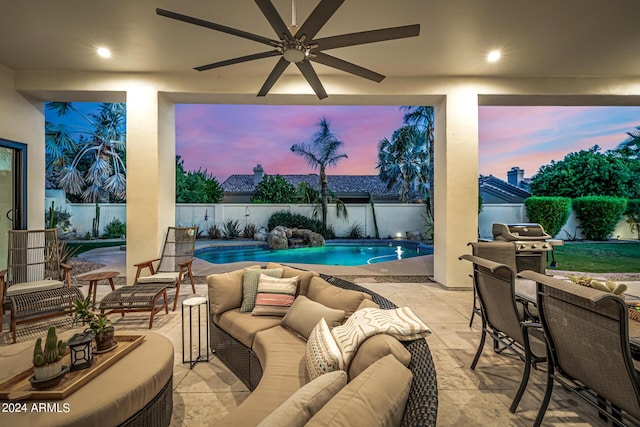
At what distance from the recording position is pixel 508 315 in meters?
1.96

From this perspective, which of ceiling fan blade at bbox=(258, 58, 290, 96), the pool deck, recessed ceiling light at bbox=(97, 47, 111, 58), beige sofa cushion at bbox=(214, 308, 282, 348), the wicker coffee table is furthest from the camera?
the pool deck

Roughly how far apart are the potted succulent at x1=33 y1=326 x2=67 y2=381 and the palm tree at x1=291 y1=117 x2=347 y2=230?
384 inches

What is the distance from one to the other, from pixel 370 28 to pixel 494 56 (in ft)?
6.46

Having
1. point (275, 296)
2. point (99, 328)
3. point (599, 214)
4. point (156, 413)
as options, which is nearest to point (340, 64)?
point (275, 296)

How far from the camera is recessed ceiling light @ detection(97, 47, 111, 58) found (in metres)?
3.79

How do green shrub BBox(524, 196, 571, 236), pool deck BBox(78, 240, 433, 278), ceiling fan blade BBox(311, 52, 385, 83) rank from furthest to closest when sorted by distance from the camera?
green shrub BBox(524, 196, 571, 236)
pool deck BBox(78, 240, 433, 278)
ceiling fan blade BBox(311, 52, 385, 83)

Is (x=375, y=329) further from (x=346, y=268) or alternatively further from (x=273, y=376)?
(x=346, y=268)

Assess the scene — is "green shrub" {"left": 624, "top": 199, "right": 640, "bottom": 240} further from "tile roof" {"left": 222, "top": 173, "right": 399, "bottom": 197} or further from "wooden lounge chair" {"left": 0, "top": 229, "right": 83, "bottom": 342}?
"wooden lounge chair" {"left": 0, "top": 229, "right": 83, "bottom": 342}

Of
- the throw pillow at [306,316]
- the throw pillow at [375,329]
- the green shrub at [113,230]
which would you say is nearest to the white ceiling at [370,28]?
the throw pillow at [306,316]

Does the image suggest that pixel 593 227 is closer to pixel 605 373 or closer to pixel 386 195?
pixel 386 195

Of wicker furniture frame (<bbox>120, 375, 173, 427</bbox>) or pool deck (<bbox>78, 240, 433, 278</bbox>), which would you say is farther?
pool deck (<bbox>78, 240, 433, 278</bbox>)

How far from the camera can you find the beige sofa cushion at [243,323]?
2182 mm

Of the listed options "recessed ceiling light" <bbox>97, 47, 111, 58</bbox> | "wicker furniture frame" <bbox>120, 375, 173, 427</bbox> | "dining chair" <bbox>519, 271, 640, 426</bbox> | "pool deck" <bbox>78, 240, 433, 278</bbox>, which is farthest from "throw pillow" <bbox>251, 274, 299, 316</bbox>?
"recessed ceiling light" <bbox>97, 47, 111, 58</bbox>

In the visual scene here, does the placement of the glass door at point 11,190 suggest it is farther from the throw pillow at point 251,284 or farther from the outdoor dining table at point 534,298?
the outdoor dining table at point 534,298
